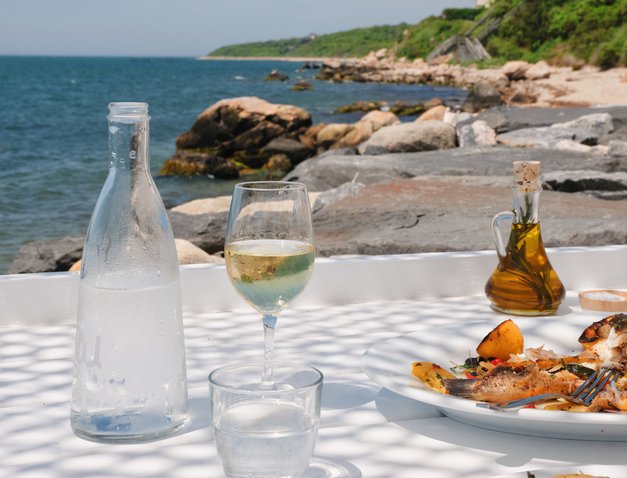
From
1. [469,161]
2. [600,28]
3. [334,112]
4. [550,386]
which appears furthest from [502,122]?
[600,28]

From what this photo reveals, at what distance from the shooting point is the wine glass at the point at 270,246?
3.12 ft

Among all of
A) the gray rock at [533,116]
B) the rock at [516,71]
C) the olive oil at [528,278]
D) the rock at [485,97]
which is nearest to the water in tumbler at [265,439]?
the olive oil at [528,278]

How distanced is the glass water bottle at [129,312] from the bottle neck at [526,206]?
65 cm

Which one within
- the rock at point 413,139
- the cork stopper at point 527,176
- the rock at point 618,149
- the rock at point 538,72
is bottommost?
the rock at point 413,139

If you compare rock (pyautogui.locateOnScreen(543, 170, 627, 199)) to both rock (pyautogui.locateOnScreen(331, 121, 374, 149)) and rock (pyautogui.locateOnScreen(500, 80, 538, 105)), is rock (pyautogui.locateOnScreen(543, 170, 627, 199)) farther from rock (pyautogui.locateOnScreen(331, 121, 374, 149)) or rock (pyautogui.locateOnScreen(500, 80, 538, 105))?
rock (pyautogui.locateOnScreen(500, 80, 538, 105))

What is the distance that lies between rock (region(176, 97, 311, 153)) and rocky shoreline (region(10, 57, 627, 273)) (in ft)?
0.06

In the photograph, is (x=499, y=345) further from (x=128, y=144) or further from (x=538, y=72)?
(x=538, y=72)

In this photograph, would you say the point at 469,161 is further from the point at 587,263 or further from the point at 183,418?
the point at 183,418

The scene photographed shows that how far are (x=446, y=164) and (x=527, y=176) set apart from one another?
21.4 ft

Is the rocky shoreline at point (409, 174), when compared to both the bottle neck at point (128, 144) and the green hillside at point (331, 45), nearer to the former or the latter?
the bottle neck at point (128, 144)

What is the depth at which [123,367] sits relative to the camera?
0.86 m

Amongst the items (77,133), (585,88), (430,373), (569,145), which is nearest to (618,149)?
(569,145)

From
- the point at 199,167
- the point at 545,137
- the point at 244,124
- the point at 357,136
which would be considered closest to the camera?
the point at 545,137

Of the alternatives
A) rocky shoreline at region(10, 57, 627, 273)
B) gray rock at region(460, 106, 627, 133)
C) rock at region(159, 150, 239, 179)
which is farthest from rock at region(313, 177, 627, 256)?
rock at region(159, 150, 239, 179)
